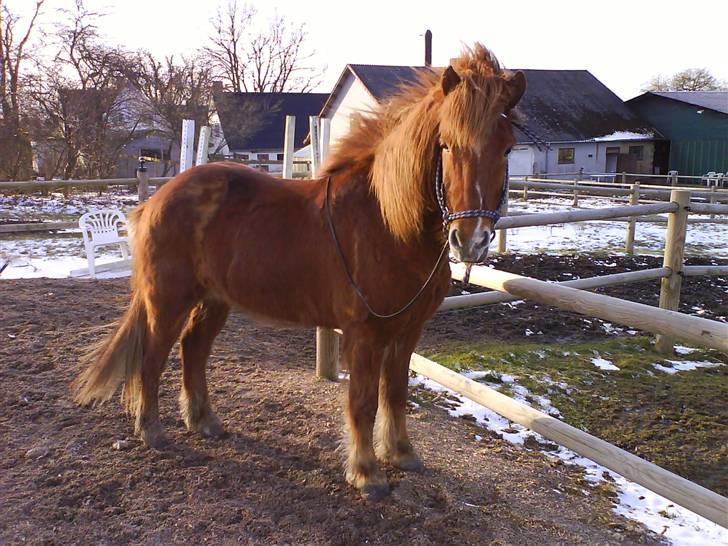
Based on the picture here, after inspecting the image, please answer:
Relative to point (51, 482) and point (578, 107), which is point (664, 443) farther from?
point (578, 107)

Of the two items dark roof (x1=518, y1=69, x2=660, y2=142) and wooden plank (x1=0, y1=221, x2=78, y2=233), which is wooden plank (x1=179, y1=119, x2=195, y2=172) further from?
dark roof (x1=518, y1=69, x2=660, y2=142)

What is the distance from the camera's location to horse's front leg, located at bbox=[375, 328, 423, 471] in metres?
3.05

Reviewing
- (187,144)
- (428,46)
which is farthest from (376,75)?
(187,144)

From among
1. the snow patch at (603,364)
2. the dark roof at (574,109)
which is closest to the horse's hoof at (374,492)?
the snow patch at (603,364)

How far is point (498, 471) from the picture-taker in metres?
3.10

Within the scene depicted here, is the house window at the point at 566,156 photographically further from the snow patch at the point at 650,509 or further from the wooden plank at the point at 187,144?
the snow patch at the point at 650,509

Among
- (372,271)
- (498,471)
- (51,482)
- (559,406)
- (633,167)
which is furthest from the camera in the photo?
(633,167)

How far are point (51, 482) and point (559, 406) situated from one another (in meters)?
3.18

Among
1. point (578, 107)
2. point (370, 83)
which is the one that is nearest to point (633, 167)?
point (578, 107)

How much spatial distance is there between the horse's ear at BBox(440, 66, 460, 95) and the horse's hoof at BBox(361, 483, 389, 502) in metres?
1.83

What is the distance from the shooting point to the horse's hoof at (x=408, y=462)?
3061 mm

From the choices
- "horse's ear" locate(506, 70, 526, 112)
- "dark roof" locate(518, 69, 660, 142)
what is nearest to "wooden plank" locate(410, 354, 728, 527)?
"horse's ear" locate(506, 70, 526, 112)

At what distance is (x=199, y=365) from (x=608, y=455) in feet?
7.53

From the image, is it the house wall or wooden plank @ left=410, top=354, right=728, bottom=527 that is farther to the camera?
the house wall
